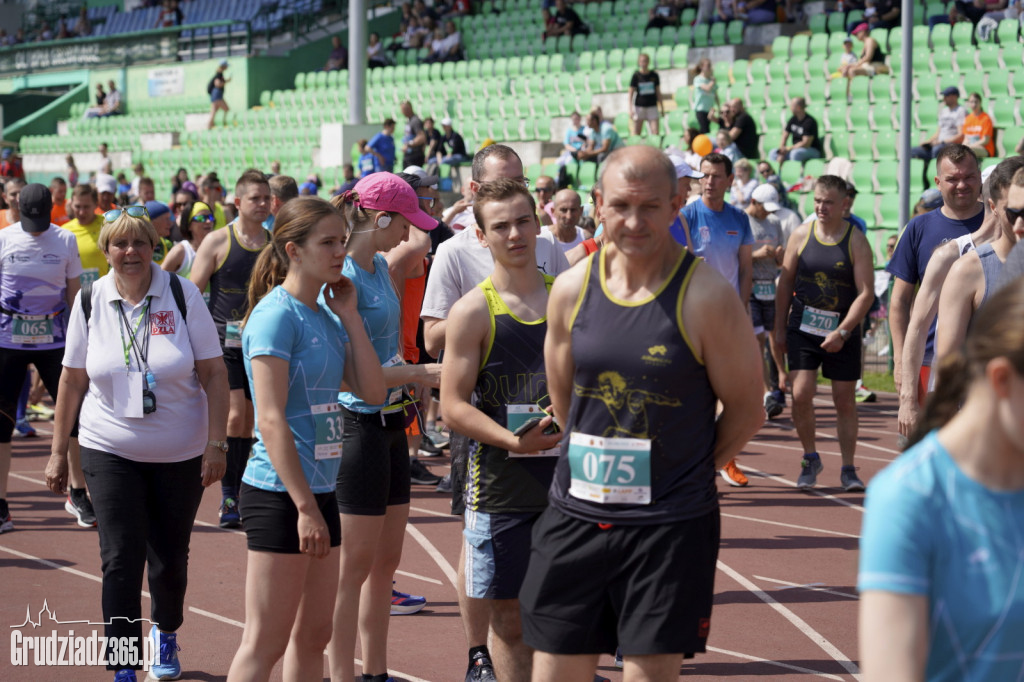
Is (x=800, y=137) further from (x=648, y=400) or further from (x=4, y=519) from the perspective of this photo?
(x=648, y=400)

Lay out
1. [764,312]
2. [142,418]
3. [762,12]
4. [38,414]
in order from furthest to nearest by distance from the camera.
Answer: [762,12], [38,414], [764,312], [142,418]

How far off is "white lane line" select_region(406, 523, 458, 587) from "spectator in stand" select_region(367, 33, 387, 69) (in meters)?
23.6

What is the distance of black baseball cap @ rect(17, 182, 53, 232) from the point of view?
26.3 ft

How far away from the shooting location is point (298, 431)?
4.09 metres

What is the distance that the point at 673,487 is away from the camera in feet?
11.0

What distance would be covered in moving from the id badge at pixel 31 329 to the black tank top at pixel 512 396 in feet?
16.3

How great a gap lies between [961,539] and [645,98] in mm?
19762

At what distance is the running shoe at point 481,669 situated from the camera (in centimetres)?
Result: 481

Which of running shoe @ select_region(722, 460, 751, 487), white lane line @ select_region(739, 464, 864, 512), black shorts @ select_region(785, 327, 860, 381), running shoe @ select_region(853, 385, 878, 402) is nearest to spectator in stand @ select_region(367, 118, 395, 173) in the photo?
running shoe @ select_region(853, 385, 878, 402)

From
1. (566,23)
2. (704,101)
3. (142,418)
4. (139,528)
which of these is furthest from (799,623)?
(566,23)

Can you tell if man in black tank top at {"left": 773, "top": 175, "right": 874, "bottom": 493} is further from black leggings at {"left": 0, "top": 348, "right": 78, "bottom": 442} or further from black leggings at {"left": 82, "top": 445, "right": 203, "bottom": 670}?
black leggings at {"left": 82, "top": 445, "right": 203, "bottom": 670}

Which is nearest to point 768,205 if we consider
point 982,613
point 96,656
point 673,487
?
point 96,656

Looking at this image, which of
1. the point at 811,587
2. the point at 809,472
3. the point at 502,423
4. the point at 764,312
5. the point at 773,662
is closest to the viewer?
the point at 502,423

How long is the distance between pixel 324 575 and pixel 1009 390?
2.68 metres
